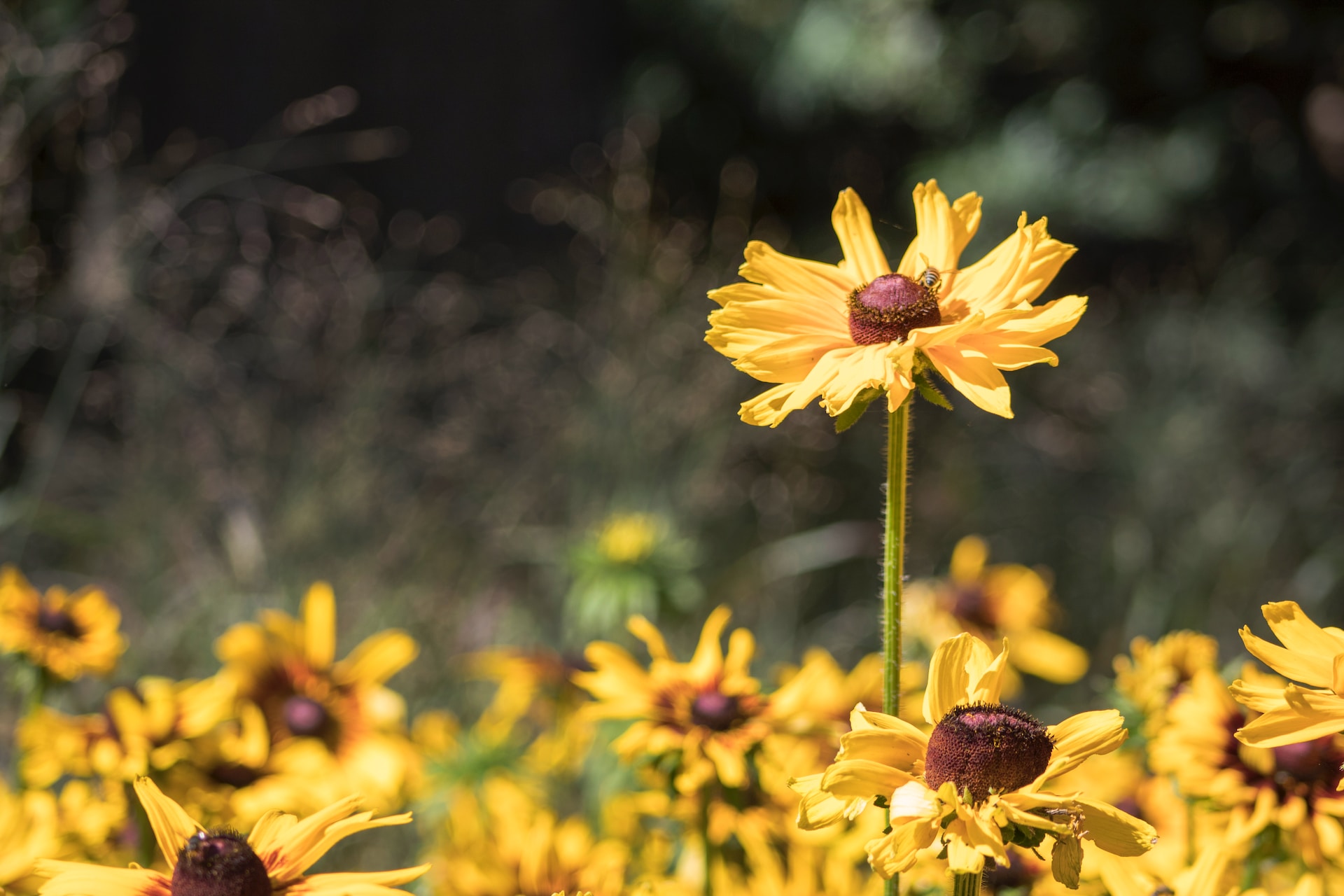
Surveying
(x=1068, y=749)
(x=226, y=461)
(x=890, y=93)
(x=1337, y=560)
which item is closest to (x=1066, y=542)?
(x=1337, y=560)

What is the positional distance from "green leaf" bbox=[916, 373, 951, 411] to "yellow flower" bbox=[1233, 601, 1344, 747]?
175 mm

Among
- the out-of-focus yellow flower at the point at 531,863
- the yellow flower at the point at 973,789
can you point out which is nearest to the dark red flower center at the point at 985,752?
the yellow flower at the point at 973,789

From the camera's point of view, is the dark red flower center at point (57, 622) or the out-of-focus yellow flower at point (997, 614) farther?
the out-of-focus yellow flower at point (997, 614)

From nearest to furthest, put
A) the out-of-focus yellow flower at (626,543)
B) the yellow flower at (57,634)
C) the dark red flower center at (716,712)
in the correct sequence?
the dark red flower center at (716,712)
the yellow flower at (57,634)
the out-of-focus yellow flower at (626,543)

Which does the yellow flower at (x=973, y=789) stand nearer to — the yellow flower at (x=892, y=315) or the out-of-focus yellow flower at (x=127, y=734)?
the yellow flower at (x=892, y=315)

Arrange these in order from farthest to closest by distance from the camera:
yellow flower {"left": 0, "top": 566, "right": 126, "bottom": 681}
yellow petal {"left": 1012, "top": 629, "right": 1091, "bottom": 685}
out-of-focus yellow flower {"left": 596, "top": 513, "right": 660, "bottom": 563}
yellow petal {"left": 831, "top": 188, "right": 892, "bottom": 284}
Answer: out-of-focus yellow flower {"left": 596, "top": 513, "right": 660, "bottom": 563} → yellow petal {"left": 1012, "top": 629, "right": 1091, "bottom": 685} → yellow flower {"left": 0, "top": 566, "right": 126, "bottom": 681} → yellow petal {"left": 831, "top": 188, "right": 892, "bottom": 284}

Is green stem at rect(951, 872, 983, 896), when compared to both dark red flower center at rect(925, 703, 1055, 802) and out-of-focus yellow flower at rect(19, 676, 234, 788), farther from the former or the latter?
out-of-focus yellow flower at rect(19, 676, 234, 788)

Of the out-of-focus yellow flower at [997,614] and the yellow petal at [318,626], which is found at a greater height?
the yellow petal at [318,626]

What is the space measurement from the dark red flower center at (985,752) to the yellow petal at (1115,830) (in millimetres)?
30

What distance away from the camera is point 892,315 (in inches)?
25.1

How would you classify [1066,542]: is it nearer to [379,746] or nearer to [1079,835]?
[379,746]

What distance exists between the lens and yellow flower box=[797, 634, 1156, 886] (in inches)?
19.9

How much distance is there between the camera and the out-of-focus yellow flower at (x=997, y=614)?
61.1 inches

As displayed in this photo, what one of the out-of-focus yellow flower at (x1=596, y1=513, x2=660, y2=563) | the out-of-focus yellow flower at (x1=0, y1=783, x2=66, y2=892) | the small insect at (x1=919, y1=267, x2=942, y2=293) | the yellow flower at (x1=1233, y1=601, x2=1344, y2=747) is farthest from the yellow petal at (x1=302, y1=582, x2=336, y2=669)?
the yellow flower at (x1=1233, y1=601, x2=1344, y2=747)
